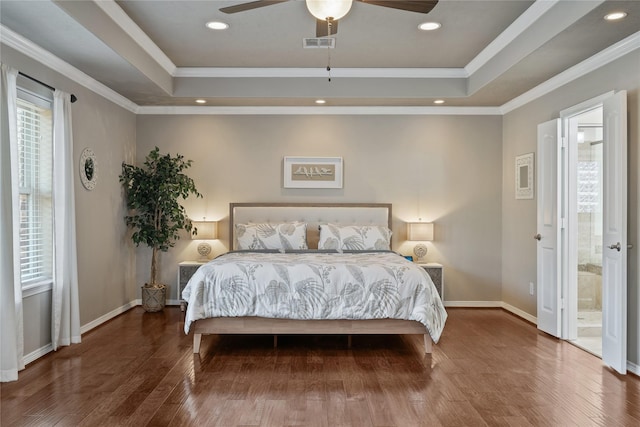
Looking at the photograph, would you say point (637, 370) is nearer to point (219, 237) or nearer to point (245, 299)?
point (245, 299)

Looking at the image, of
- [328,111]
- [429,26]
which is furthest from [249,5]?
[328,111]

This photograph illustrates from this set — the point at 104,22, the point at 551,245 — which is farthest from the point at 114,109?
the point at 551,245

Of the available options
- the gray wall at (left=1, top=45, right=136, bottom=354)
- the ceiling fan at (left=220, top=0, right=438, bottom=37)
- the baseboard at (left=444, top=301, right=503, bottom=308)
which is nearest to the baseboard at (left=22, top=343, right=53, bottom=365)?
the gray wall at (left=1, top=45, right=136, bottom=354)

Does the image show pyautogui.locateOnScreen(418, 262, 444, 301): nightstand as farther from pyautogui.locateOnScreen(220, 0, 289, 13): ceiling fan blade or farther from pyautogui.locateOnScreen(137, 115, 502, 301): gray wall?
pyautogui.locateOnScreen(220, 0, 289, 13): ceiling fan blade

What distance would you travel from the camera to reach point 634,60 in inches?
145

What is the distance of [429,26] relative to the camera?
4.23 metres

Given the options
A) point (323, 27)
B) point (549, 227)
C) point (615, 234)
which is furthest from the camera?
point (549, 227)

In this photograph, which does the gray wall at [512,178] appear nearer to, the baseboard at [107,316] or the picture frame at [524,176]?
the picture frame at [524,176]

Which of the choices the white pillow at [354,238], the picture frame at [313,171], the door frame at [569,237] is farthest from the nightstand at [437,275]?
the picture frame at [313,171]

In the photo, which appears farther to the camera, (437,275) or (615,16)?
(437,275)

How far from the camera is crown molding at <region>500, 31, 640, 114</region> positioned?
12.1ft

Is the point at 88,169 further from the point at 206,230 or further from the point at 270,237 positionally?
the point at 270,237

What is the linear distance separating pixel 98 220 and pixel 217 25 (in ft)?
7.93

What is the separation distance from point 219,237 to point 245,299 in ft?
7.81
